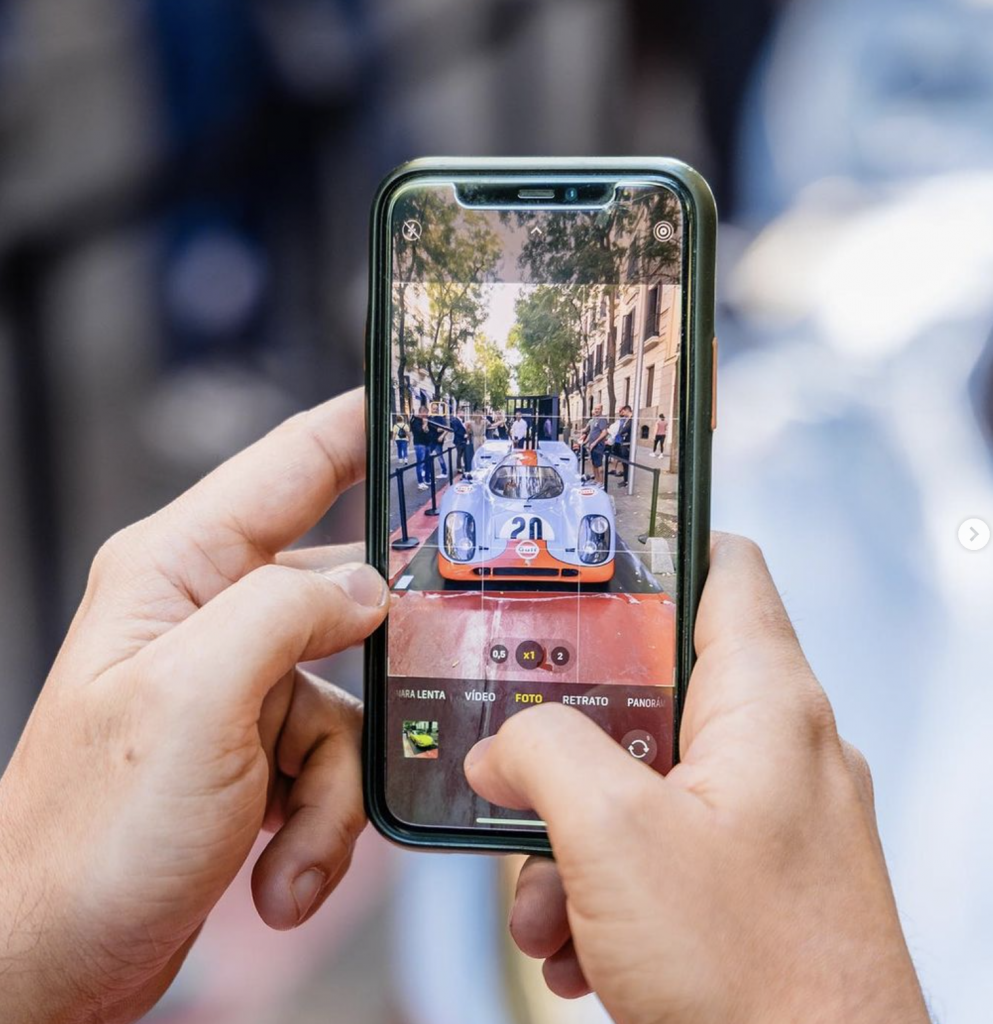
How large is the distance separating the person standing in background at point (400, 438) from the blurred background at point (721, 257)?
0.86 ft

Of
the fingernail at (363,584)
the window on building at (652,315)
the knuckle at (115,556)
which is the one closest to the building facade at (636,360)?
the window on building at (652,315)

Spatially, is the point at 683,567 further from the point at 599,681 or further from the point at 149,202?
the point at 149,202

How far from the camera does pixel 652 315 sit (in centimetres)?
38

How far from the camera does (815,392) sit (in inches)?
23.3

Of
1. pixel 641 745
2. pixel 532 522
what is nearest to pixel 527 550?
pixel 532 522

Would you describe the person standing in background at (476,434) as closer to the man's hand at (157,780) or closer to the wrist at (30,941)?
the man's hand at (157,780)

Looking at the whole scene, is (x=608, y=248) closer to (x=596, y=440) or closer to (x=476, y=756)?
(x=596, y=440)

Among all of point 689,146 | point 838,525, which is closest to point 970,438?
point 838,525

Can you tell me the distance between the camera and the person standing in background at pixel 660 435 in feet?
1.23

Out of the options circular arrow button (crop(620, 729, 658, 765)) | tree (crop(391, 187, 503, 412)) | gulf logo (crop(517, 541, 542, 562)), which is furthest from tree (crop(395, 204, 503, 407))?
circular arrow button (crop(620, 729, 658, 765))

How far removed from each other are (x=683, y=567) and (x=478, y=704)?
129 mm

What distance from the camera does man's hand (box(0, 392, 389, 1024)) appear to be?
0.30 m

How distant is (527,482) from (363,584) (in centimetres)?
10

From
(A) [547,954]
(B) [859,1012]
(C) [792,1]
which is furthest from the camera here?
(C) [792,1]
